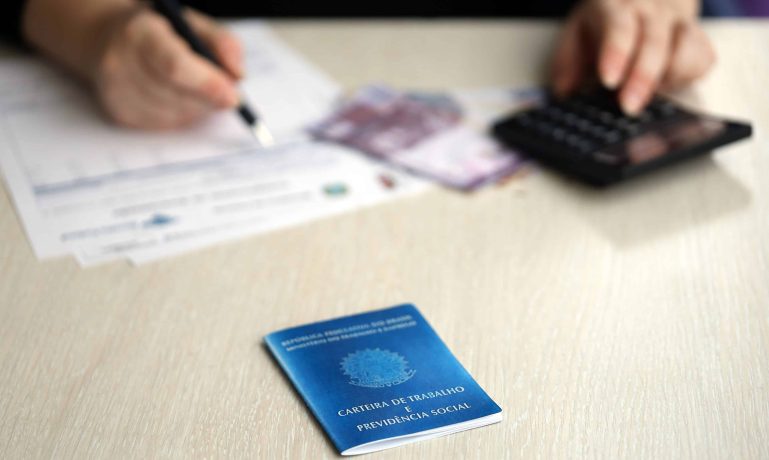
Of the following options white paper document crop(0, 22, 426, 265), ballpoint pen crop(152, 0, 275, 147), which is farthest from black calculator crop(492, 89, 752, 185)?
ballpoint pen crop(152, 0, 275, 147)

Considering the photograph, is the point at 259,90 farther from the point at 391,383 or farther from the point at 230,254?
the point at 391,383

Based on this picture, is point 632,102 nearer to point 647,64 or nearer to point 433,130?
point 647,64

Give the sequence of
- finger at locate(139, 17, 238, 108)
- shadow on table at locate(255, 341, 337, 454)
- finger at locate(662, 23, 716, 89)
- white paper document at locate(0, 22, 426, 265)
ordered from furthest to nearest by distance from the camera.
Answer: finger at locate(662, 23, 716, 89) → finger at locate(139, 17, 238, 108) → white paper document at locate(0, 22, 426, 265) → shadow on table at locate(255, 341, 337, 454)

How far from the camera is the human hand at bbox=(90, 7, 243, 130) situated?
0.80m

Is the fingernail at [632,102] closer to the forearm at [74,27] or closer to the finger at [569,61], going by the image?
the finger at [569,61]

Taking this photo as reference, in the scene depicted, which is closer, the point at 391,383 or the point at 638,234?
the point at 391,383

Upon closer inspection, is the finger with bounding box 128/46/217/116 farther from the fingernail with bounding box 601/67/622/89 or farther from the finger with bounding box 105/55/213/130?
the fingernail with bounding box 601/67/622/89

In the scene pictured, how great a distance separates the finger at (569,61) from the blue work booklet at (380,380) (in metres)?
0.43

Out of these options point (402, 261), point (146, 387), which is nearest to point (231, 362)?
point (146, 387)

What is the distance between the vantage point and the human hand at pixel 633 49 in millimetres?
842

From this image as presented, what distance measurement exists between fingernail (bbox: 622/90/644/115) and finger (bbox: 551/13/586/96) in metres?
0.10

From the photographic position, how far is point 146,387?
513 mm

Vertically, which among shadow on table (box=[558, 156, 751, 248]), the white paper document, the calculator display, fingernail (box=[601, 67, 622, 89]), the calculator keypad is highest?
fingernail (box=[601, 67, 622, 89])

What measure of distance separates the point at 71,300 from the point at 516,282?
1.03ft
